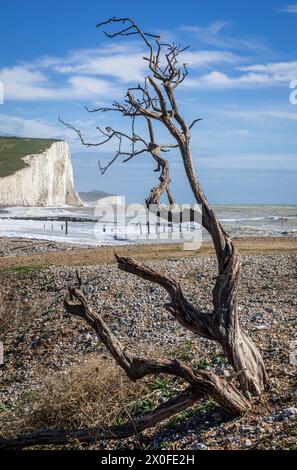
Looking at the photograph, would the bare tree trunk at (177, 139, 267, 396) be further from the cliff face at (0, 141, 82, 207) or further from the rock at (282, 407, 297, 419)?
the cliff face at (0, 141, 82, 207)

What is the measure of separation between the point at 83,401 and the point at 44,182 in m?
81.9

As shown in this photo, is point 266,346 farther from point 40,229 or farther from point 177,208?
point 40,229

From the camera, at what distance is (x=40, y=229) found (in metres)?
41.2

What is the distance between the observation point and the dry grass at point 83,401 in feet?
28.7

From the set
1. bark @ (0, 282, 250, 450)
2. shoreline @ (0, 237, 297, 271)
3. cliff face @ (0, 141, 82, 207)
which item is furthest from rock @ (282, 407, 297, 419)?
cliff face @ (0, 141, 82, 207)

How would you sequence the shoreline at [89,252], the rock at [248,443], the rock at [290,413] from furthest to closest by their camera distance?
1. the shoreline at [89,252]
2. the rock at [290,413]
3. the rock at [248,443]

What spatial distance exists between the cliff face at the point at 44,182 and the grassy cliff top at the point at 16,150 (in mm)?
957

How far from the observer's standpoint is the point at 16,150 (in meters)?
94.8

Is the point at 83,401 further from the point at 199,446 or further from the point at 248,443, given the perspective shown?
the point at 248,443

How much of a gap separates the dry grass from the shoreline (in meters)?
11.6

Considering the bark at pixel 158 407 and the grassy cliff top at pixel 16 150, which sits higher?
the grassy cliff top at pixel 16 150

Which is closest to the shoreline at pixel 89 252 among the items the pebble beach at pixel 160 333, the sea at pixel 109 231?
the pebble beach at pixel 160 333

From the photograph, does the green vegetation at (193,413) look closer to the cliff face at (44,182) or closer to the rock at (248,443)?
the rock at (248,443)

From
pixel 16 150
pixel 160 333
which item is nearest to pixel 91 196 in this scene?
pixel 16 150
